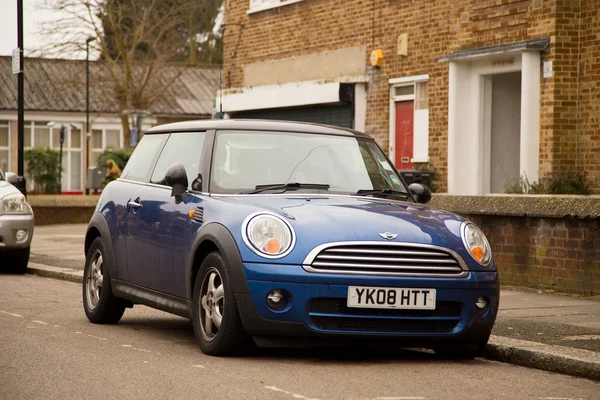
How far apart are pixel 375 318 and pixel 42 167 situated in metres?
A: 45.1

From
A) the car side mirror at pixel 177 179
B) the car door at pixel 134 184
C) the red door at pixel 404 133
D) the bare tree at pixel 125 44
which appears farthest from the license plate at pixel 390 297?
the bare tree at pixel 125 44

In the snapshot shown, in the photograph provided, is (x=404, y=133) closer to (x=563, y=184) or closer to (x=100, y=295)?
(x=563, y=184)

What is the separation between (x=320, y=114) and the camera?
898 inches

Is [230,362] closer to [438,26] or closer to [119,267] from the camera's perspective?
[119,267]

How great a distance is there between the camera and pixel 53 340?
8773 millimetres

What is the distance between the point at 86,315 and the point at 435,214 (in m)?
3.53

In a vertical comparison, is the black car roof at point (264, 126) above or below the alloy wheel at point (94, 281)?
above

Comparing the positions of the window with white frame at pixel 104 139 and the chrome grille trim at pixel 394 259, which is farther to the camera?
the window with white frame at pixel 104 139

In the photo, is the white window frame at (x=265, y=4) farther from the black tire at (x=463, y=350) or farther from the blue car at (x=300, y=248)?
the black tire at (x=463, y=350)

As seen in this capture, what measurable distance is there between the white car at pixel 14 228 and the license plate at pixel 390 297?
922 cm

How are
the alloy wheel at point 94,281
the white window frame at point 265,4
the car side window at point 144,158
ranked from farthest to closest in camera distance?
the white window frame at point 265,4
the alloy wheel at point 94,281
the car side window at point 144,158

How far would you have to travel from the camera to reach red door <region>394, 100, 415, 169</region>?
20.3 metres

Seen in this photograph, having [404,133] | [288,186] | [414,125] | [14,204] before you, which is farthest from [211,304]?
[404,133]

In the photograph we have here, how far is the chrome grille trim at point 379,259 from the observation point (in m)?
7.40
